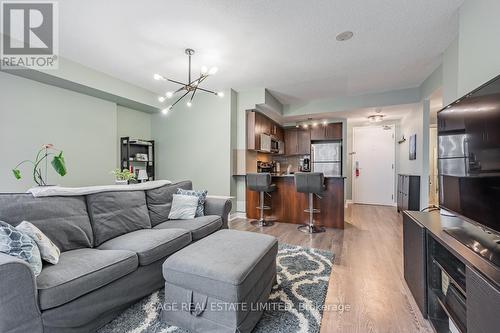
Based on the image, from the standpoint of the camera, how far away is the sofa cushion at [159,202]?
8.12ft

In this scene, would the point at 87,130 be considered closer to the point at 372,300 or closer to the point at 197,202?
the point at 197,202

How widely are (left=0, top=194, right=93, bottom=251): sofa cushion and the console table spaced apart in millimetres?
2494

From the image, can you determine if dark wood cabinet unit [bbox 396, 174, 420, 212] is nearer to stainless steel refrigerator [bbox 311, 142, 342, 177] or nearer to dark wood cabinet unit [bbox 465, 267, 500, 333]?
stainless steel refrigerator [bbox 311, 142, 342, 177]

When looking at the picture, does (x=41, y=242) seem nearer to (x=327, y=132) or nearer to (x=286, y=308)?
(x=286, y=308)

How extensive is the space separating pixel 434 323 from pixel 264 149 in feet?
12.5

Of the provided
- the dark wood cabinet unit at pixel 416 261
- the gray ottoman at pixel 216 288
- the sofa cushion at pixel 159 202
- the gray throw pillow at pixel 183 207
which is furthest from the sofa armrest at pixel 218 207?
the dark wood cabinet unit at pixel 416 261

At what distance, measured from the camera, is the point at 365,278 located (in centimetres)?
206

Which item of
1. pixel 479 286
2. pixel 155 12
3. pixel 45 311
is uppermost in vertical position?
pixel 155 12

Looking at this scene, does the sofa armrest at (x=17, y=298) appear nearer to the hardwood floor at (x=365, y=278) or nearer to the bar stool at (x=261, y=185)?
the hardwood floor at (x=365, y=278)

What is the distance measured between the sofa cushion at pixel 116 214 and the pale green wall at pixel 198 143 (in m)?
2.04

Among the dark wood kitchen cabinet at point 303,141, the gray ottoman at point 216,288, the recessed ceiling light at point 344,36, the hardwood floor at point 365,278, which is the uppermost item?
the recessed ceiling light at point 344,36

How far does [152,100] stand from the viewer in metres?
4.48

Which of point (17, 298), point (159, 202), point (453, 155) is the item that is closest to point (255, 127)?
point (159, 202)

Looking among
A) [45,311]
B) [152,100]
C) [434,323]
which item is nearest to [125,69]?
[152,100]
